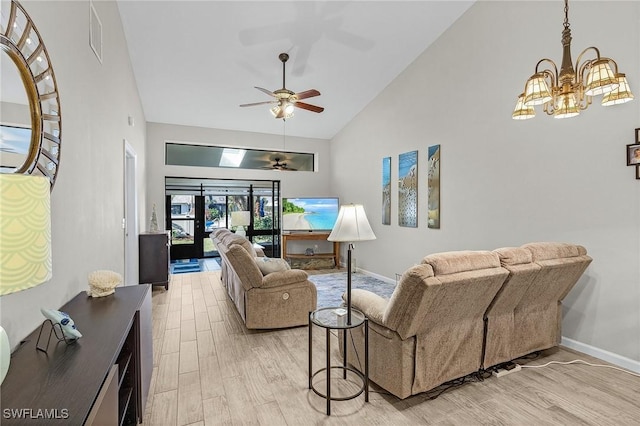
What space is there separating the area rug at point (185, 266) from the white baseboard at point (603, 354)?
6149mm

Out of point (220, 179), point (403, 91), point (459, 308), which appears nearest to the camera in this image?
point (459, 308)

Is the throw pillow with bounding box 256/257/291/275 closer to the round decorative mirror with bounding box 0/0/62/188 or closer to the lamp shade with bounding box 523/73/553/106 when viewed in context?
the round decorative mirror with bounding box 0/0/62/188

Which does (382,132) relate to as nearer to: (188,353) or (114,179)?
(114,179)

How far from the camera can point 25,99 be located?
4.87 ft

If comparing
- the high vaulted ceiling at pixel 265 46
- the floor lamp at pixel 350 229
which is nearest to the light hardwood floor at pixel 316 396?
the floor lamp at pixel 350 229

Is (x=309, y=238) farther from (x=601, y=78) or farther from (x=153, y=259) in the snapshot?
(x=601, y=78)

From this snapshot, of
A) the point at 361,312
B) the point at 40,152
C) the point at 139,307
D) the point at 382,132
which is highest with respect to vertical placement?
the point at 382,132

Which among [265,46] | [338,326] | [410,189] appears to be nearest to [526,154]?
[410,189]

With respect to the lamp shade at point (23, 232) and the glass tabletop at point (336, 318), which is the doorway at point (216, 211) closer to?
the glass tabletop at point (336, 318)

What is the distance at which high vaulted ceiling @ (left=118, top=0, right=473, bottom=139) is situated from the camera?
3830 mm

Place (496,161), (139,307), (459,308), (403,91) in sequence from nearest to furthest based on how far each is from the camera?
(139,307) < (459,308) < (496,161) < (403,91)

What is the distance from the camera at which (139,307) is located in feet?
6.30

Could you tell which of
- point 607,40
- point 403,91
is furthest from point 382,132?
point 607,40

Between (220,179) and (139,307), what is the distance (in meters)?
5.37
